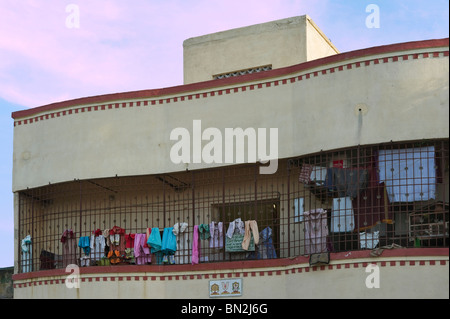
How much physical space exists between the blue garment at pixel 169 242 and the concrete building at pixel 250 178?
49 mm

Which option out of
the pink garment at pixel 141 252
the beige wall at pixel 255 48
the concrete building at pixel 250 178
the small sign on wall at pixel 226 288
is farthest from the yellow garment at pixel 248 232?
the beige wall at pixel 255 48

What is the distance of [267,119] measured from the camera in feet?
77.8

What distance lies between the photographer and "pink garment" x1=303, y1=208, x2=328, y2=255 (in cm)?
2261

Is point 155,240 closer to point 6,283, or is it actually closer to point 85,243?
point 85,243

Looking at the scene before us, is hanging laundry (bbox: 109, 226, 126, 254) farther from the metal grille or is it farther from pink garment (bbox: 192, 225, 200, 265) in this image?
pink garment (bbox: 192, 225, 200, 265)

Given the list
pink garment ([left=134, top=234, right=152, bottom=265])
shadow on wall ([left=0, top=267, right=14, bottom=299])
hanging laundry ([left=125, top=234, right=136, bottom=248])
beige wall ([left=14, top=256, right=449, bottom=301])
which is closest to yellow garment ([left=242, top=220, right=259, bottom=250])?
beige wall ([left=14, top=256, right=449, bottom=301])

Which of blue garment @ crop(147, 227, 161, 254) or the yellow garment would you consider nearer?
the yellow garment

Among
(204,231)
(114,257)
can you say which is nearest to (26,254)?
(114,257)

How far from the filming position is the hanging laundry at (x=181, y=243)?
24.3m

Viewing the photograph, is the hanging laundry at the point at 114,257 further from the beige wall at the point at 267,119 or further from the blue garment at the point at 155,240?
the beige wall at the point at 267,119

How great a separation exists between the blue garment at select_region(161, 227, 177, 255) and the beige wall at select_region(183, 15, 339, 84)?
530 cm
